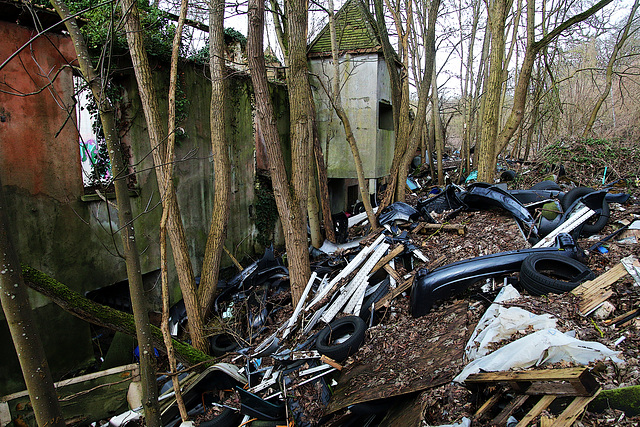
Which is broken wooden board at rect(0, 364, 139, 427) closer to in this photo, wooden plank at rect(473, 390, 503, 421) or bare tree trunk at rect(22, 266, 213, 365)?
bare tree trunk at rect(22, 266, 213, 365)

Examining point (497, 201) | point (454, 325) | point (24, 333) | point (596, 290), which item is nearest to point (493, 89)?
point (497, 201)

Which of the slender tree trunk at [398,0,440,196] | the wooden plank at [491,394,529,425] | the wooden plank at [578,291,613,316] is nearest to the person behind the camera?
the wooden plank at [491,394,529,425]

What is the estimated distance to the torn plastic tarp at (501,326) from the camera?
12.5 ft

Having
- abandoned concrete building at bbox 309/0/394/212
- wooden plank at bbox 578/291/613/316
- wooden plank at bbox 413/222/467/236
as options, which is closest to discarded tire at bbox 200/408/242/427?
wooden plank at bbox 578/291/613/316

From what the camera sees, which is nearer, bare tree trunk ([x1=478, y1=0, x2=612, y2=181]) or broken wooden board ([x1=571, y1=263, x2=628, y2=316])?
broken wooden board ([x1=571, y1=263, x2=628, y2=316])

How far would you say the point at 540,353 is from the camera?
3246 mm

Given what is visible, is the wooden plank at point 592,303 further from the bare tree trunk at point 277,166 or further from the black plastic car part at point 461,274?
the bare tree trunk at point 277,166

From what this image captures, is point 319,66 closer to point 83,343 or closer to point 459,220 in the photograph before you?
point 459,220

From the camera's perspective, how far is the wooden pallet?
106 inches

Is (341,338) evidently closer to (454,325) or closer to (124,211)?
(454,325)

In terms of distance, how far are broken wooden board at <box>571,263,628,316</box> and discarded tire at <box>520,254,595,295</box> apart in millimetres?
141

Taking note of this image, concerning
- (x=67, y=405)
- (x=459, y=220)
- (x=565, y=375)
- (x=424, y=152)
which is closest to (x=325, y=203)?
(x=459, y=220)

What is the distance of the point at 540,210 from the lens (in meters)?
7.89

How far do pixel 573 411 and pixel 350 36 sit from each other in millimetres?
12632
